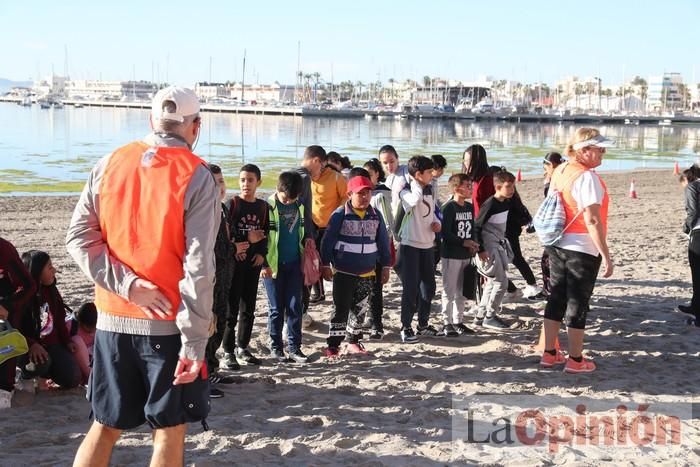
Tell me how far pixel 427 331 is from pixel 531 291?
6.96 ft

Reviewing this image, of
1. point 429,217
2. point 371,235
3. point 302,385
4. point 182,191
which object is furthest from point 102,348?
point 429,217

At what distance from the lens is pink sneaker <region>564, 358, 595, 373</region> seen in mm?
6219

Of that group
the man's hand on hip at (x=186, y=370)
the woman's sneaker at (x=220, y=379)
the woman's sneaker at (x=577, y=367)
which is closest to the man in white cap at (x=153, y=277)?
the man's hand on hip at (x=186, y=370)

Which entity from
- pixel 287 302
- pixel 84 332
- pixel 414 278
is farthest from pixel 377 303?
pixel 84 332

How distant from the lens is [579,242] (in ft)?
19.6

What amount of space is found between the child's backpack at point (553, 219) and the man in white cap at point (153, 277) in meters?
3.62

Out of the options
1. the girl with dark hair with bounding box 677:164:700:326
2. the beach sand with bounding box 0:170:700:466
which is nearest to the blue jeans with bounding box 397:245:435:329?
the beach sand with bounding box 0:170:700:466

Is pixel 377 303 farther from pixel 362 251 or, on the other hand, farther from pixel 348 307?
pixel 362 251

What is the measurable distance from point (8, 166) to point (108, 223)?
31.7 meters

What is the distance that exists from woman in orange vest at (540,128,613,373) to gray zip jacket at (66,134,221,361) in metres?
3.61

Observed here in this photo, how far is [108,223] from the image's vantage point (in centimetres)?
318

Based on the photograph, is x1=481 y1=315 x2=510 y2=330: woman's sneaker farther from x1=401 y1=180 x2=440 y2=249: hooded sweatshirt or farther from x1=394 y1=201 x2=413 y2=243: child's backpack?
x1=394 y1=201 x2=413 y2=243: child's backpack

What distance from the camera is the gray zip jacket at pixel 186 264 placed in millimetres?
3043

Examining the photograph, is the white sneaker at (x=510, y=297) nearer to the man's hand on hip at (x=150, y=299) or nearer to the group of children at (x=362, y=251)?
the group of children at (x=362, y=251)
